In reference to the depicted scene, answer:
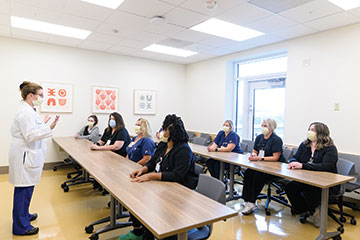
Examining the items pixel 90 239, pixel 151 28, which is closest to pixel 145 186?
pixel 90 239

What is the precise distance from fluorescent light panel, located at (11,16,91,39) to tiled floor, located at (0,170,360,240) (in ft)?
9.63

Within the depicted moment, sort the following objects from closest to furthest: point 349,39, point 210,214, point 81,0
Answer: point 210,214, point 81,0, point 349,39

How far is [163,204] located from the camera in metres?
1.72

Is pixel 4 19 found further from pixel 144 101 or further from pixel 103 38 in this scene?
pixel 144 101

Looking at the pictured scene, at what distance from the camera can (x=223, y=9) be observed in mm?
3406

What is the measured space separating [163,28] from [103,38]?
1.46 meters

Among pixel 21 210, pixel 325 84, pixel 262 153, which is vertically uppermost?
pixel 325 84

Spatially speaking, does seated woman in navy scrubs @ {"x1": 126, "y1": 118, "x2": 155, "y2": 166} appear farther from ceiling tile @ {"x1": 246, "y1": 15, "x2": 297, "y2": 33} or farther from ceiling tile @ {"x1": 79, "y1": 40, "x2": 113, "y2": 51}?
ceiling tile @ {"x1": 79, "y1": 40, "x2": 113, "y2": 51}

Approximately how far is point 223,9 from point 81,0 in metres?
1.98

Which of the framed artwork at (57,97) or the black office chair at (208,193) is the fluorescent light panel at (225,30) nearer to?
the black office chair at (208,193)

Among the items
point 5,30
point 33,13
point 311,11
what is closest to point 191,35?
point 311,11

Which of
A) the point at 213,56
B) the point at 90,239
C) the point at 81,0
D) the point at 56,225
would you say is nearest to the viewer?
the point at 90,239

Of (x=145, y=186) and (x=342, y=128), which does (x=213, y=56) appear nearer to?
(x=342, y=128)

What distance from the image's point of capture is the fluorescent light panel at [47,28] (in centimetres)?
416
